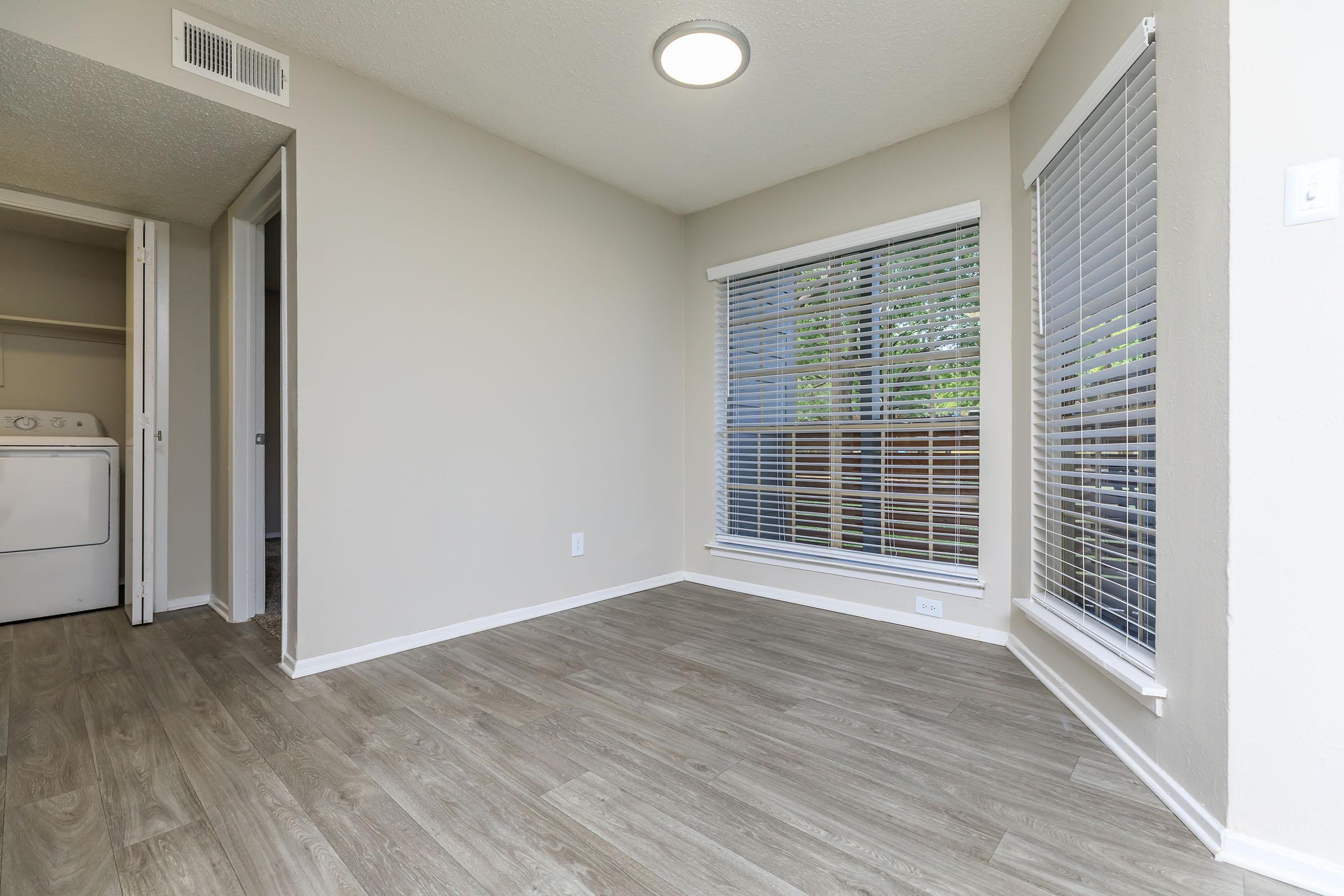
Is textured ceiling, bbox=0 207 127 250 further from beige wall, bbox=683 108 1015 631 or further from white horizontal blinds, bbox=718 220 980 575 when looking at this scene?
white horizontal blinds, bbox=718 220 980 575

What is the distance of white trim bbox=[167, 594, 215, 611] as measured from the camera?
136 inches

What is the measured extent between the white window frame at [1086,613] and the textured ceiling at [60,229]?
457 centimetres

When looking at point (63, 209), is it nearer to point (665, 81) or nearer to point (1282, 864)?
point (665, 81)

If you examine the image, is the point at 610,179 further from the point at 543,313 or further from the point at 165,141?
the point at 165,141

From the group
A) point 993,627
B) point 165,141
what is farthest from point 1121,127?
point 165,141

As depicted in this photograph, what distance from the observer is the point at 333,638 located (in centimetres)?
253

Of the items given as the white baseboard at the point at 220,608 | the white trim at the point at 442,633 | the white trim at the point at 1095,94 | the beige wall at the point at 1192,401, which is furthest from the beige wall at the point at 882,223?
the white baseboard at the point at 220,608

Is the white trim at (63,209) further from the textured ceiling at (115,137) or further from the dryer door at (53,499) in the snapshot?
Answer: the dryer door at (53,499)

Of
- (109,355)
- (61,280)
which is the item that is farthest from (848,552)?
(61,280)

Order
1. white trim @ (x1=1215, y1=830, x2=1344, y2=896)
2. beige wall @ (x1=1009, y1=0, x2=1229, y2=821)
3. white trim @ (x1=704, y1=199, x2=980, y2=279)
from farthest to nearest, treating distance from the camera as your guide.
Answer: white trim @ (x1=704, y1=199, x2=980, y2=279)
beige wall @ (x1=1009, y1=0, x2=1229, y2=821)
white trim @ (x1=1215, y1=830, x2=1344, y2=896)

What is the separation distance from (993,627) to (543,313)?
276 cm

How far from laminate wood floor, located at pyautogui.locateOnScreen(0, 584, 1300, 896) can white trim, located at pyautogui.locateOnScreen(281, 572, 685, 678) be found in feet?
0.20

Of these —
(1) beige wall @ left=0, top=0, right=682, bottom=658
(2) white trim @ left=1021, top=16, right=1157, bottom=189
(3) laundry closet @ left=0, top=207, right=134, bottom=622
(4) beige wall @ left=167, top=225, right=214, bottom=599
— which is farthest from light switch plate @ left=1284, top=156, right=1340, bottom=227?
(3) laundry closet @ left=0, top=207, right=134, bottom=622

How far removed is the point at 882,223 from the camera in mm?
3213
